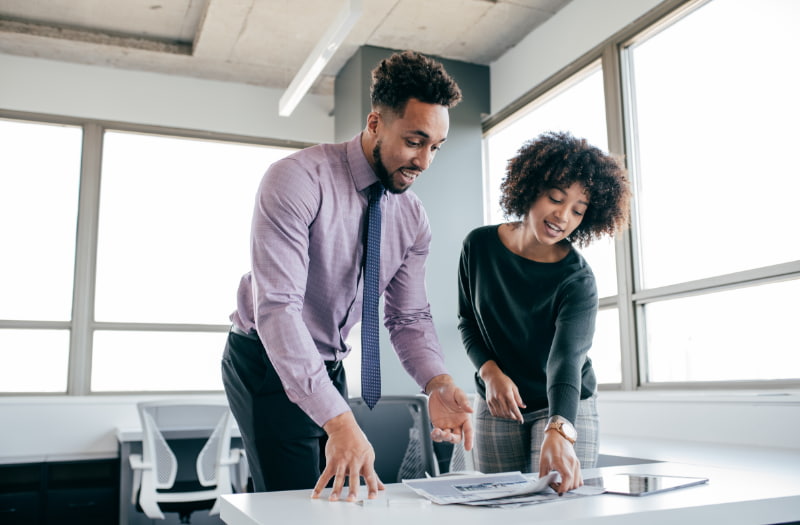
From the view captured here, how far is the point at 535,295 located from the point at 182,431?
251 centimetres

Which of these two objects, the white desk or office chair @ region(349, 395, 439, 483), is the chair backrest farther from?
the white desk

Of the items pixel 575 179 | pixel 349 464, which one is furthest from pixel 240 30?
pixel 349 464

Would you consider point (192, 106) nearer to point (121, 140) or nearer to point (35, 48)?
point (121, 140)

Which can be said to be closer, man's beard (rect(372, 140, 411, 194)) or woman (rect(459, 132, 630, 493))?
man's beard (rect(372, 140, 411, 194))

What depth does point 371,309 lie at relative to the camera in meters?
1.49

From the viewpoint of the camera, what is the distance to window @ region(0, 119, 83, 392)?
4.66 m

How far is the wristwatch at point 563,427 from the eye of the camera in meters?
1.39

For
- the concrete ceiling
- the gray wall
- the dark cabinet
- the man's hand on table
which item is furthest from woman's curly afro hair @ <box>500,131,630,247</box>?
the dark cabinet

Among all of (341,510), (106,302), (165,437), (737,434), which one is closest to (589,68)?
(737,434)

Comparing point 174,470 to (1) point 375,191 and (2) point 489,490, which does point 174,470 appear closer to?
(1) point 375,191

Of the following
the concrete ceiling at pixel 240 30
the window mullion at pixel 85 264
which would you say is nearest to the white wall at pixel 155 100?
Answer: the concrete ceiling at pixel 240 30

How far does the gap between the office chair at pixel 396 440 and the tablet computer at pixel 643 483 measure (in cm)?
76

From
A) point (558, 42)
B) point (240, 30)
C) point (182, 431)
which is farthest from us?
point (240, 30)

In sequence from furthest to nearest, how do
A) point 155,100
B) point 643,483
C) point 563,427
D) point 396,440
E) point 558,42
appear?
point 155,100 < point 558,42 < point 396,440 < point 563,427 < point 643,483
